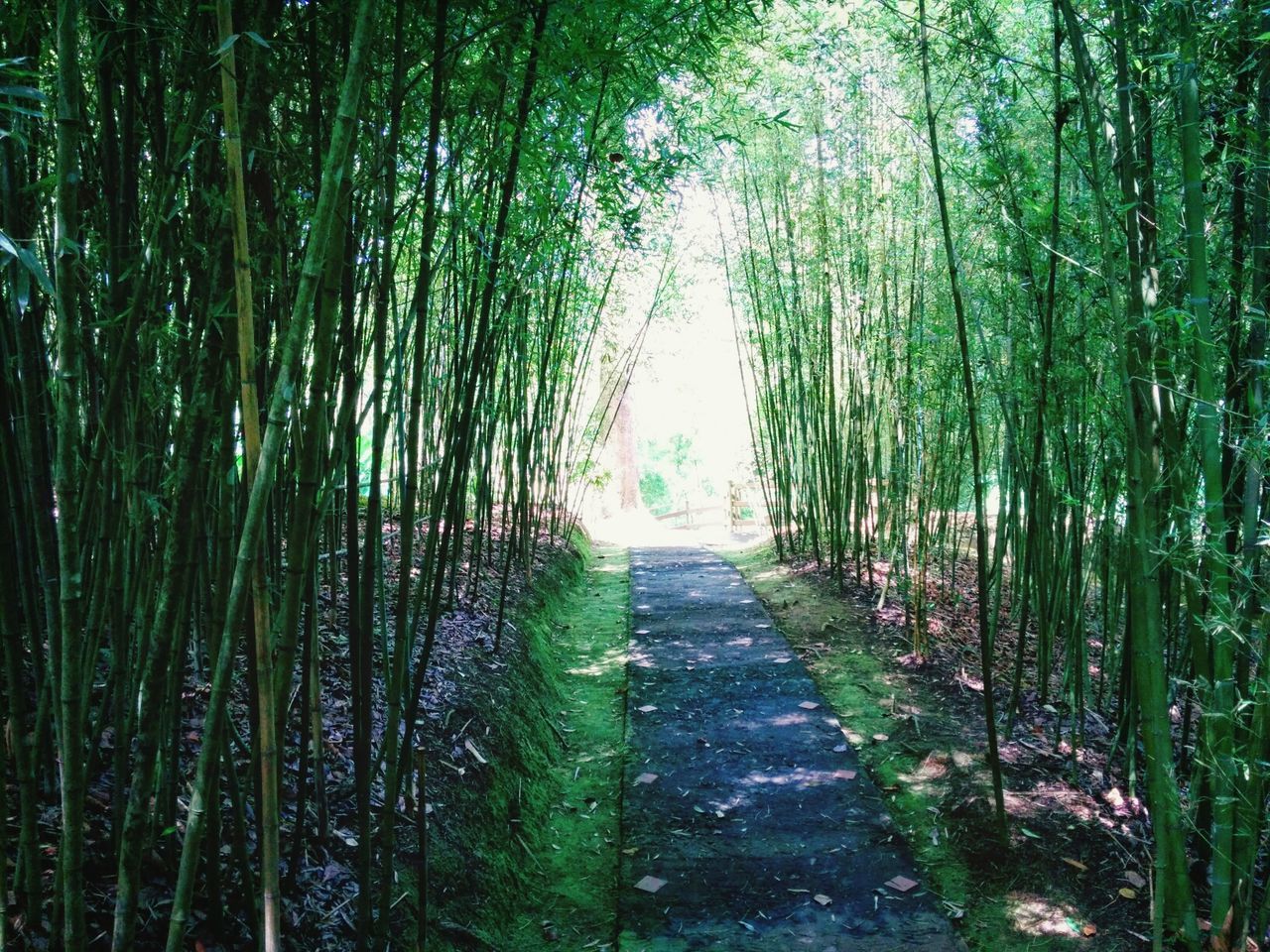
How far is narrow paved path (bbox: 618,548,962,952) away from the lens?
92.0 inches

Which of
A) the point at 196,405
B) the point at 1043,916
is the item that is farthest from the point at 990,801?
the point at 196,405

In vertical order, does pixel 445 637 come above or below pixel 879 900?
above

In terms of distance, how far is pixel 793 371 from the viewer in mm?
5883

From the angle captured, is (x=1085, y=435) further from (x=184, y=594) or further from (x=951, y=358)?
(x=184, y=594)

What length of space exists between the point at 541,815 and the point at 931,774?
1416 mm

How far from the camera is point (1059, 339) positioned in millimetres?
3244

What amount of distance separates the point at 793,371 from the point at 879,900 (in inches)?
156

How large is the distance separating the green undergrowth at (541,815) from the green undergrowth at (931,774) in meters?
0.98

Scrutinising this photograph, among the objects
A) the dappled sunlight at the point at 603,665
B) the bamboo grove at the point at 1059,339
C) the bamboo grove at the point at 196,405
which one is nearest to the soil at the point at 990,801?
the bamboo grove at the point at 1059,339

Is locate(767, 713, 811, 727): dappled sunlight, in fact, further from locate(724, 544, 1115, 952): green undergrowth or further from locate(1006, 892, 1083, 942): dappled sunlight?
locate(1006, 892, 1083, 942): dappled sunlight

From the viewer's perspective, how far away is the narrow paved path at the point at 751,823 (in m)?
2.34

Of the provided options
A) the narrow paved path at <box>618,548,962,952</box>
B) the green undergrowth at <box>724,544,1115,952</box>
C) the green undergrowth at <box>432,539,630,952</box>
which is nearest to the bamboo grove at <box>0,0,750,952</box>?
the green undergrowth at <box>432,539,630,952</box>

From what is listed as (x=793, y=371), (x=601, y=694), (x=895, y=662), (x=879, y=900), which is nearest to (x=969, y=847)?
(x=879, y=900)

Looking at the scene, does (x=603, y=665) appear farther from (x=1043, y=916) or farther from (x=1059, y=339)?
(x=1059, y=339)
